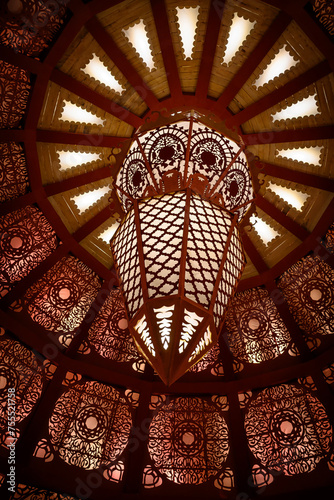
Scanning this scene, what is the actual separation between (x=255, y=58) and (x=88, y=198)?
2857 mm

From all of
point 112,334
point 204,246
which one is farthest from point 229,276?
point 112,334

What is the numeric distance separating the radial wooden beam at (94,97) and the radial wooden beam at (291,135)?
152 cm

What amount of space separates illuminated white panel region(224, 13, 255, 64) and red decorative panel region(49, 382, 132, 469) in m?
4.63

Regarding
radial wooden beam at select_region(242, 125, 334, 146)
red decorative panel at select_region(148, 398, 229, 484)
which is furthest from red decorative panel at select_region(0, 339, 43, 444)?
radial wooden beam at select_region(242, 125, 334, 146)

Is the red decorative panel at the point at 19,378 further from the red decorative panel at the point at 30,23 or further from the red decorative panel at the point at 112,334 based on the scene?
the red decorative panel at the point at 30,23

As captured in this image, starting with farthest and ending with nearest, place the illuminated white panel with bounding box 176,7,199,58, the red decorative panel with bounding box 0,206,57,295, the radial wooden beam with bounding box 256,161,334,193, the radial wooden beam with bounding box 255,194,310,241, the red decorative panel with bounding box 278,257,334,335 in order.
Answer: the radial wooden beam with bounding box 255,194,310,241 → the red decorative panel with bounding box 278,257,334,335 → the red decorative panel with bounding box 0,206,57,295 → the radial wooden beam with bounding box 256,161,334,193 → the illuminated white panel with bounding box 176,7,199,58

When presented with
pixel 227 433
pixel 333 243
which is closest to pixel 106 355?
pixel 227 433

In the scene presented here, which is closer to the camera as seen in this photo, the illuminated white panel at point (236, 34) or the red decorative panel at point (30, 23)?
the red decorative panel at point (30, 23)

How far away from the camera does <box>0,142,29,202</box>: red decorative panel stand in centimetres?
555

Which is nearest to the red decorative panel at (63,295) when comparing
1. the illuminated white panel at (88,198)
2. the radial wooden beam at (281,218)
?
the illuminated white panel at (88,198)

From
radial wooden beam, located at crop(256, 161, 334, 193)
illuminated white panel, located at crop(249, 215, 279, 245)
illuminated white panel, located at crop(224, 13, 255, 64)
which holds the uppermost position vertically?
illuminated white panel, located at crop(224, 13, 255, 64)

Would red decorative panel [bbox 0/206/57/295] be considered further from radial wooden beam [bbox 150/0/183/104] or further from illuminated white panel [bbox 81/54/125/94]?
radial wooden beam [bbox 150/0/183/104]

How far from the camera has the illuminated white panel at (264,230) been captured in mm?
6410

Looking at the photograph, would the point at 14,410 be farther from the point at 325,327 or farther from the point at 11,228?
the point at 325,327
